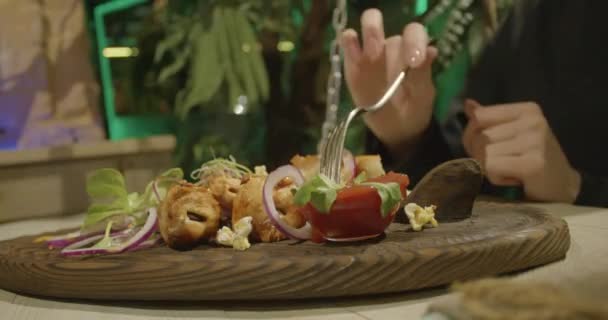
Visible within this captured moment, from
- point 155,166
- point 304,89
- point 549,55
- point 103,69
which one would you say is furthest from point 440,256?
point 103,69

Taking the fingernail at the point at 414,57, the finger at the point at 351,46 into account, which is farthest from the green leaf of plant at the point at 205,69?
the fingernail at the point at 414,57

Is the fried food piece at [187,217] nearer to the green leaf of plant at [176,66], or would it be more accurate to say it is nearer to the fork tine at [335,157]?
Result: the fork tine at [335,157]

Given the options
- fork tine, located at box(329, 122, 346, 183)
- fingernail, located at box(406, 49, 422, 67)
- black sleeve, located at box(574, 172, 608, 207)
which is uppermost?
fingernail, located at box(406, 49, 422, 67)

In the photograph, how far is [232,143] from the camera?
2.30m

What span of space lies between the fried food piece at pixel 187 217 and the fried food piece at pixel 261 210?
0.12ft

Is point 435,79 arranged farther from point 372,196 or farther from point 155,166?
point 372,196

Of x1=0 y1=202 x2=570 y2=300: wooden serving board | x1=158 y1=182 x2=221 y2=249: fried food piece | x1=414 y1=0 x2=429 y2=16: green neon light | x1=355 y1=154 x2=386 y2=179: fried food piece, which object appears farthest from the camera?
x1=414 y1=0 x2=429 y2=16: green neon light

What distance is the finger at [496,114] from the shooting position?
59.3 inches

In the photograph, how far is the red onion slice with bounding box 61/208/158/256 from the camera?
88cm

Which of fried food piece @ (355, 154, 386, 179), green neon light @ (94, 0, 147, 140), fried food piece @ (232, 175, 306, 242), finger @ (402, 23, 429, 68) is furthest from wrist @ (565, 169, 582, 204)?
green neon light @ (94, 0, 147, 140)

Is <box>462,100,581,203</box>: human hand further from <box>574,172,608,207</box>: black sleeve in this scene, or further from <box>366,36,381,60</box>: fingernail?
<box>366,36,381,60</box>: fingernail

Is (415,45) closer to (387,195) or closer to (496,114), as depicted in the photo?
(496,114)

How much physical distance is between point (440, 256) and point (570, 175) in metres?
0.80

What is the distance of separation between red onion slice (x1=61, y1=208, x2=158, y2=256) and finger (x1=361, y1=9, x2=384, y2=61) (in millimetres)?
679
